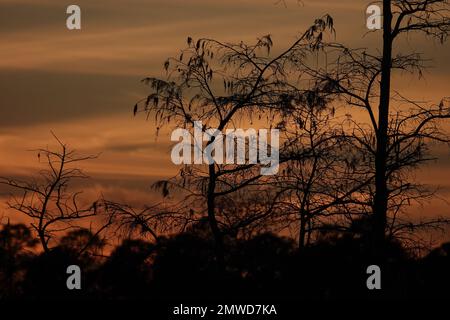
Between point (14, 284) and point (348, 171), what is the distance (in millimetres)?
20259

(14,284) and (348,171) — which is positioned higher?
(348,171)

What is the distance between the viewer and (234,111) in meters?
18.9

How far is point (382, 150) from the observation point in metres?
18.2

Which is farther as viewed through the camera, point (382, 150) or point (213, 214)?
point (213, 214)

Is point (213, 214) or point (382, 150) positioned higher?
point (382, 150)

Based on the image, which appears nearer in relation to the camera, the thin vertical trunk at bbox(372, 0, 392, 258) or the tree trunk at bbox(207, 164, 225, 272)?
the thin vertical trunk at bbox(372, 0, 392, 258)

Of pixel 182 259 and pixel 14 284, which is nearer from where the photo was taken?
pixel 182 259

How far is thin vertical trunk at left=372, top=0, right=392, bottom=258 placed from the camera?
17828 mm

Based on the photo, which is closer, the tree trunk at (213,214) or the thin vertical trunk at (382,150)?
the thin vertical trunk at (382,150)

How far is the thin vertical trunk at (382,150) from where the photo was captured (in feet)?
58.5
